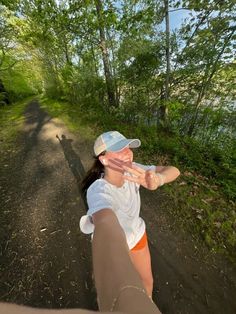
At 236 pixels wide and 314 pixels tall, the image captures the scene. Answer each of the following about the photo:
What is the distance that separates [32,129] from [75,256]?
22.1 ft

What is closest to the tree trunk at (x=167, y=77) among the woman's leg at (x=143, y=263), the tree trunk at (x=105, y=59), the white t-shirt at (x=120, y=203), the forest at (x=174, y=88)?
the forest at (x=174, y=88)

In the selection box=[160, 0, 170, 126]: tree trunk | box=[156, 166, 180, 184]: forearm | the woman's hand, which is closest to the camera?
the woman's hand

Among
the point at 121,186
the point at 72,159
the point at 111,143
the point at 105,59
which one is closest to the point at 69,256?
the point at 121,186

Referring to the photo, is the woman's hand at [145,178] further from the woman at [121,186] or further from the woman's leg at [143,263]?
the woman's leg at [143,263]

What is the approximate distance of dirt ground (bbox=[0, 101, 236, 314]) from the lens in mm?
2184

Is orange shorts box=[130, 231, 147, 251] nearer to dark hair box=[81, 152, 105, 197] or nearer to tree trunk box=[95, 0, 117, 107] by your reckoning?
dark hair box=[81, 152, 105, 197]

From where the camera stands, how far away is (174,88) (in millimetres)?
6516

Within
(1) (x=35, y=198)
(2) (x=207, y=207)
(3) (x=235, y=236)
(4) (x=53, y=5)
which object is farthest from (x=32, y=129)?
(3) (x=235, y=236)

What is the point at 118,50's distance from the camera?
21.3 feet

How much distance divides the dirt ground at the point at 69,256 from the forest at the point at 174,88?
0.48m

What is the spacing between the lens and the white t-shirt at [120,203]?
1.32m

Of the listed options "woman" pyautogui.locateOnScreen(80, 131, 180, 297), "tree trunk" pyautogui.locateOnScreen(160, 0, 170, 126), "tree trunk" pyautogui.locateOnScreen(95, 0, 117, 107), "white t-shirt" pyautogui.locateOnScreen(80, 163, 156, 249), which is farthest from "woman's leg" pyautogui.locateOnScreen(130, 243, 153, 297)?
"tree trunk" pyautogui.locateOnScreen(95, 0, 117, 107)

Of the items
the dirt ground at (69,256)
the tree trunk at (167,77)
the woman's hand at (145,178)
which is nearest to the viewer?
the woman's hand at (145,178)

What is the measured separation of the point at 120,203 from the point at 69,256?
68.4 inches
